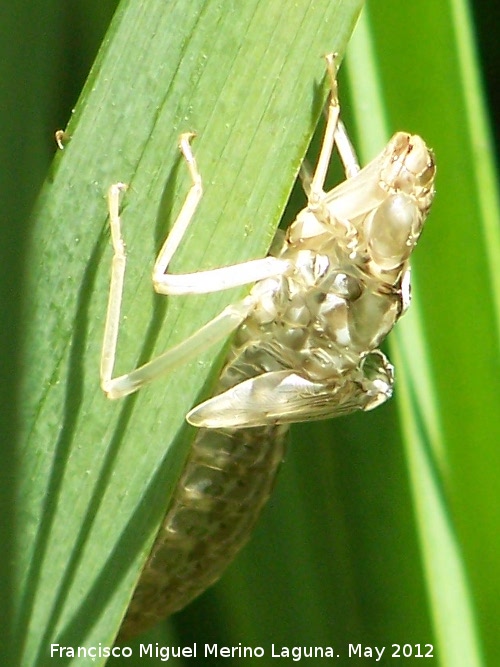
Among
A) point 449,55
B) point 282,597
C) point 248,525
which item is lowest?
point 282,597

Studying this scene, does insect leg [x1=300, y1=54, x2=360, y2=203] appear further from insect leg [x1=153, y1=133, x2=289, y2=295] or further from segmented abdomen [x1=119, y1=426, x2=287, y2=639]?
segmented abdomen [x1=119, y1=426, x2=287, y2=639]

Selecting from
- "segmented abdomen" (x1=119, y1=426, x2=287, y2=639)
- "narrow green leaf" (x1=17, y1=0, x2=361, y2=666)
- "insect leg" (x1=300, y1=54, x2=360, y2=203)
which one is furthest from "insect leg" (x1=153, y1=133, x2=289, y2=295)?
"segmented abdomen" (x1=119, y1=426, x2=287, y2=639)

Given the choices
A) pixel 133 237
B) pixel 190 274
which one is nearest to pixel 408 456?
pixel 190 274

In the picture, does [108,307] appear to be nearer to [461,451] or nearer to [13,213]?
[13,213]

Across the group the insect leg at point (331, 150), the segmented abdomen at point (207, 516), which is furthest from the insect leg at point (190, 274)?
the segmented abdomen at point (207, 516)

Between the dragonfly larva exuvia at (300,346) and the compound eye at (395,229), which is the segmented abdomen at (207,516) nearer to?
the dragonfly larva exuvia at (300,346)

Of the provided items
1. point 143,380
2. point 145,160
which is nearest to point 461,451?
point 143,380
